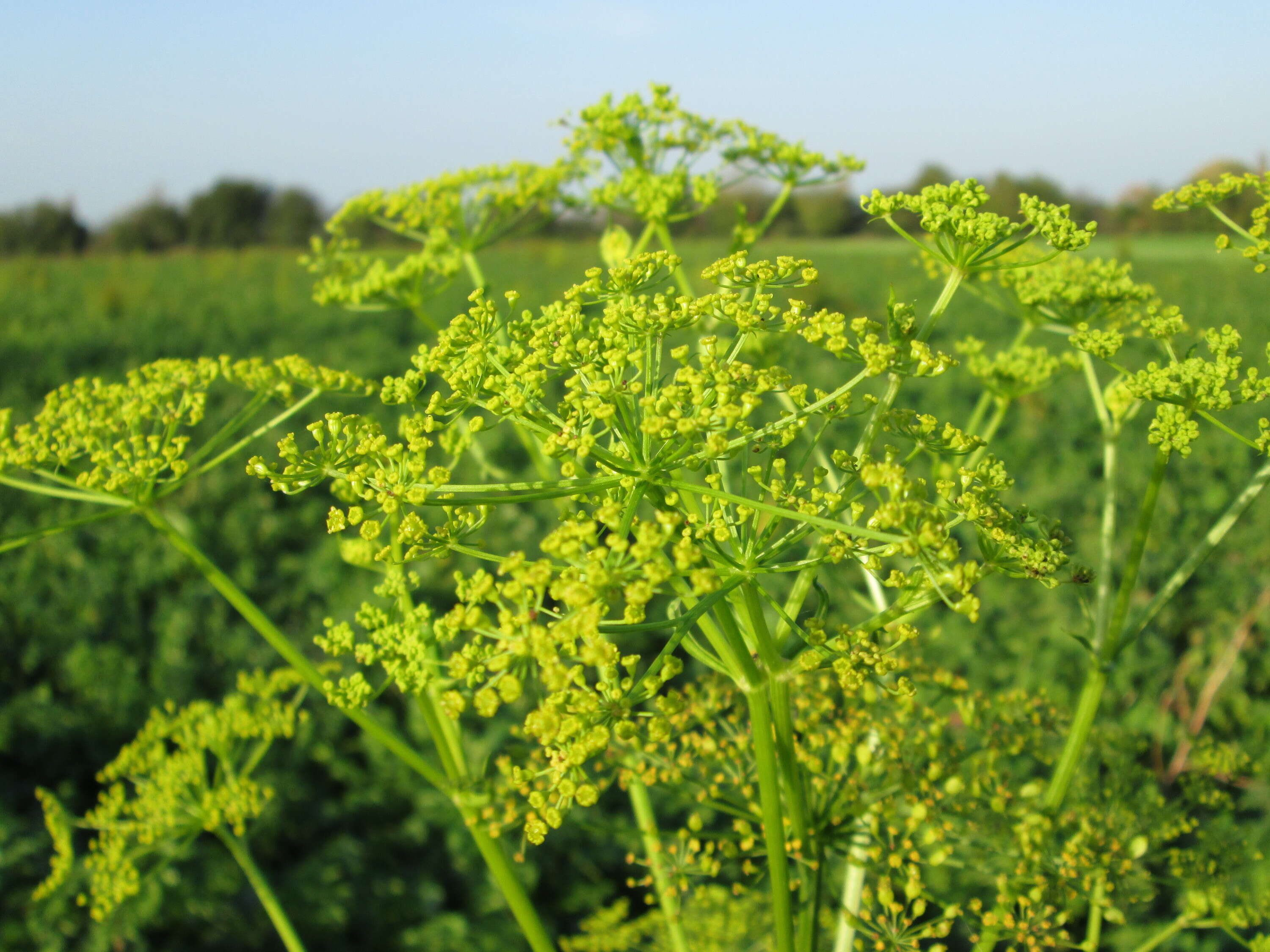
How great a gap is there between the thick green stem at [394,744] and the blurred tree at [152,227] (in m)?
60.6

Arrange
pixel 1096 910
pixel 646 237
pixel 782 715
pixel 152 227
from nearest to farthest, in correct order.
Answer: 1. pixel 782 715
2. pixel 1096 910
3. pixel 646 237
4. pixel 152 227

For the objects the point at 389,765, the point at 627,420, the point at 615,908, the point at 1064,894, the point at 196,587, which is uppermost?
the point at 627,420

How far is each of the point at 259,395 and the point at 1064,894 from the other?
1894 mm

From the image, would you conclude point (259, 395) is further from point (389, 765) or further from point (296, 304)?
point (296, 304)

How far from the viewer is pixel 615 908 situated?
257cm

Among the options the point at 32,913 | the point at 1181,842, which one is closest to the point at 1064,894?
the point at 1181,842

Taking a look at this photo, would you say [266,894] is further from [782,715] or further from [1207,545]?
[1207,545]

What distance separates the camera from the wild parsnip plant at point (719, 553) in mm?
1098

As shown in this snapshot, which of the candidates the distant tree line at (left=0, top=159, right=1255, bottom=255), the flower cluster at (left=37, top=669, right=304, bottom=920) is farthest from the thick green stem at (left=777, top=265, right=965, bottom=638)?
the distant tree line at (left=0, top=159, right=1255, bottom=255)

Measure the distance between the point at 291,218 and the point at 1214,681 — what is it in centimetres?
6343

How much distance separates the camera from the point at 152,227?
55.8 metres

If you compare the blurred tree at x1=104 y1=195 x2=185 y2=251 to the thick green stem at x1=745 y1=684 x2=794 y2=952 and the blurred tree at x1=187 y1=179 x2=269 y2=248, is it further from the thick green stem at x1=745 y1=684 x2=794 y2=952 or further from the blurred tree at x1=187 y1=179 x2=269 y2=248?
the thick green stem at x1=745 y1=684 x2=794 y2=952

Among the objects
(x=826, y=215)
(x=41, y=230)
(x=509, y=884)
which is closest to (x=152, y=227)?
(x=41, y=230)

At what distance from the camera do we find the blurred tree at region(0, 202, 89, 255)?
44125 mm
